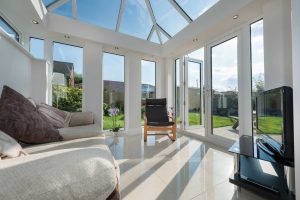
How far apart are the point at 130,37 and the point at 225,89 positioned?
9.25 feet

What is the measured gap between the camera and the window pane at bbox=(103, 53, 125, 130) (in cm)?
414

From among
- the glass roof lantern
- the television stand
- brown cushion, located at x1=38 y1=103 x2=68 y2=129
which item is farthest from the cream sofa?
the glass roof lantern

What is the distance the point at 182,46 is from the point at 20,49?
3.37 meters

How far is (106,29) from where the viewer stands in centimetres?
382

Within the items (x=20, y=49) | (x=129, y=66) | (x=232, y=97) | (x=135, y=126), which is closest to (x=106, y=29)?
(x=129, y=66)

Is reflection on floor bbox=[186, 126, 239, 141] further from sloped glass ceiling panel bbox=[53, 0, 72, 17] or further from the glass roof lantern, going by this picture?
sloped glass ceiling panel bbox=[53, 0, 72, 17]

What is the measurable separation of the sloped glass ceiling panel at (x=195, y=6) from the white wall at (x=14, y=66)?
11.0 ft

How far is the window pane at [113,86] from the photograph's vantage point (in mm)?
4137

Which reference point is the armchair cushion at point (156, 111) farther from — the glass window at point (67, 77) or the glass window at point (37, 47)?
the glass window at point (37, 47)

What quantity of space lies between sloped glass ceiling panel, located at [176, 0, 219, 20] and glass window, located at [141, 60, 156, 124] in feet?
6.23

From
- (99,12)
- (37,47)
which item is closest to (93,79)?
(37,47)

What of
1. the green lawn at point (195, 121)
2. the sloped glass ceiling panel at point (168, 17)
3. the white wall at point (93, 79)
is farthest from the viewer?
the sloped glass ceiling panel at point (168, 17)

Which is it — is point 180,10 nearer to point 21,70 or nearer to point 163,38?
point 163,38

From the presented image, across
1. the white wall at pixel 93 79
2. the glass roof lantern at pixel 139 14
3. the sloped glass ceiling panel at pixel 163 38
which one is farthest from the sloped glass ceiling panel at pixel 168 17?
the white wall at pixel 93 79
